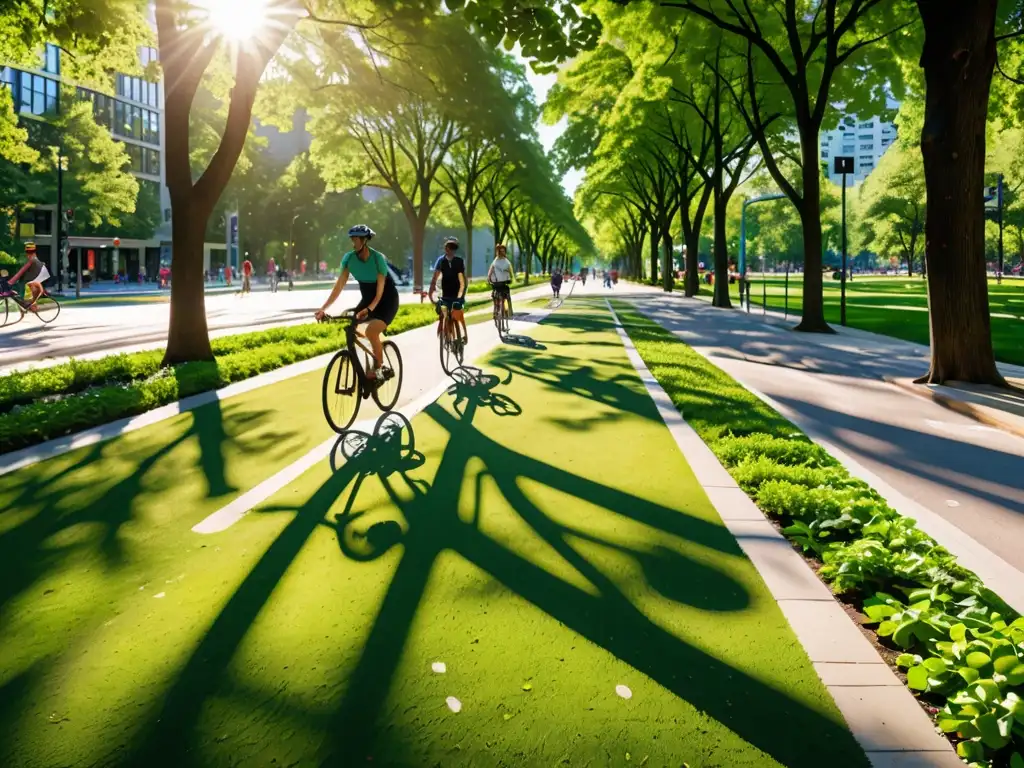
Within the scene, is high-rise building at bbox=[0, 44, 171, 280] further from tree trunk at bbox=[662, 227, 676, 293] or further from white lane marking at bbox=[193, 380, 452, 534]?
white lane marking at bbox=[193, 380, 452, 534]

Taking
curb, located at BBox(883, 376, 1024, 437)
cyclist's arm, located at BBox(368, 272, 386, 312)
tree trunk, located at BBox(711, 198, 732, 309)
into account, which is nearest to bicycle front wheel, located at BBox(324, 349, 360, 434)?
cyclist's arm, located at BBox(368, 272, 386, 312)

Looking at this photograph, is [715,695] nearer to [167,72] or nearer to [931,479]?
[931,479]

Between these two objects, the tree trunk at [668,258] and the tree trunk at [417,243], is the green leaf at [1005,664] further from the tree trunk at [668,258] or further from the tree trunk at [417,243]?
the tree trunk at [668,258]

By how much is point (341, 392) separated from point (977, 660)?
234 inches

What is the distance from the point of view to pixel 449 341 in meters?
12.7

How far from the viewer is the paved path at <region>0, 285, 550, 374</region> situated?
15505mm

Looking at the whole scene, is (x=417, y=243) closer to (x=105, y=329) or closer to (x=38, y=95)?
(x=105, y=329)

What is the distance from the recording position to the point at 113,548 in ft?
14.9

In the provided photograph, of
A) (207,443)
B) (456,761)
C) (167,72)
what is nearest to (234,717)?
(456,761)

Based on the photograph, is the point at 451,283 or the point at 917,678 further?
the point at 451,283

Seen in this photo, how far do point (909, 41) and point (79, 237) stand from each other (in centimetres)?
5545

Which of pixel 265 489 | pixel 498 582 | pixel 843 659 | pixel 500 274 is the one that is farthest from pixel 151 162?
pixel 843 659

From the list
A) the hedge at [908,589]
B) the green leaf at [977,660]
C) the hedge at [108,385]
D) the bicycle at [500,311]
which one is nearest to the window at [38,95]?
the bicycle at [500,311]

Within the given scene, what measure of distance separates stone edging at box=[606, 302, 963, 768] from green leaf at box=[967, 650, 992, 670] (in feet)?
0.77
